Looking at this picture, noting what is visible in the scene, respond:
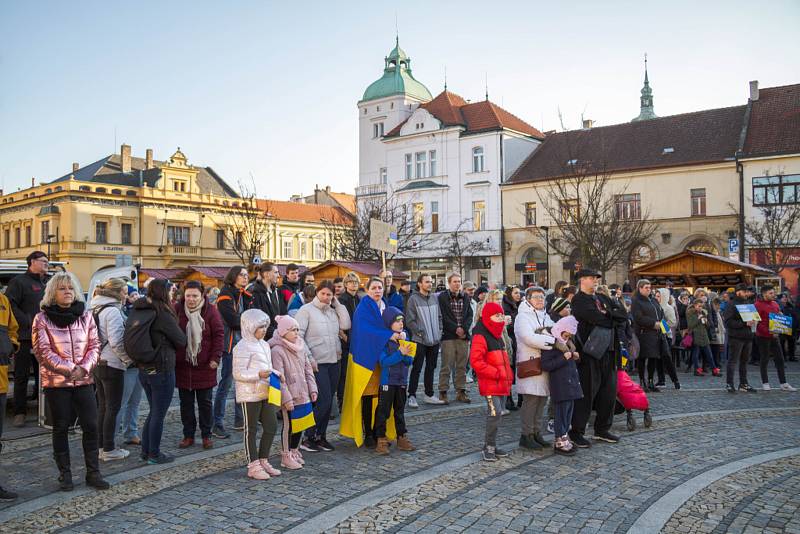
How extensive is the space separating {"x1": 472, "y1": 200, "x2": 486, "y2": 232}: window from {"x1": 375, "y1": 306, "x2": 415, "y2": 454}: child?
41570mm

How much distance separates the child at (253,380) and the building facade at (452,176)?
1641 inches

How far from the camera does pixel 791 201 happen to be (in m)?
37.6

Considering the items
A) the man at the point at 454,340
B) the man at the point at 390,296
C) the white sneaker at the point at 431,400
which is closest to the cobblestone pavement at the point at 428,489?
the white sneaker at the point at 431,400

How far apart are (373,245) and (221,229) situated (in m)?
58.9

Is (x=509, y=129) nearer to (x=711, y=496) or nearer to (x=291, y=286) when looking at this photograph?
(x=291, y=286)

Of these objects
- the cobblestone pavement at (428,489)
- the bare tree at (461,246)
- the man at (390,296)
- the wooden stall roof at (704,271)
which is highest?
the bare tree at (461,246)

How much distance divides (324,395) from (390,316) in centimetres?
124

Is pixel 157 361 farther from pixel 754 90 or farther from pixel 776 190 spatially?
pixel 754 90

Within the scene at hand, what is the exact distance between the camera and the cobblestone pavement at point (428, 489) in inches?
226

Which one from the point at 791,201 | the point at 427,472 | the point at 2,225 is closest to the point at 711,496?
the point at 427,472

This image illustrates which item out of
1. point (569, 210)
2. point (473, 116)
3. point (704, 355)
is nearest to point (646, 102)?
point (473, 116)

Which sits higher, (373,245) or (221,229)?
(221,229)

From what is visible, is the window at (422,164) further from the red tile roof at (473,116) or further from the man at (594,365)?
the man at (594,365)

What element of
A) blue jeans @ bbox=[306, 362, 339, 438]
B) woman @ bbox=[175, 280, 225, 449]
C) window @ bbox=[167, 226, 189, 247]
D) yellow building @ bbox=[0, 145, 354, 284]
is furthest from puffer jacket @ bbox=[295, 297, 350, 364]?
window @ bbox=[167, 226, 189, 247]
